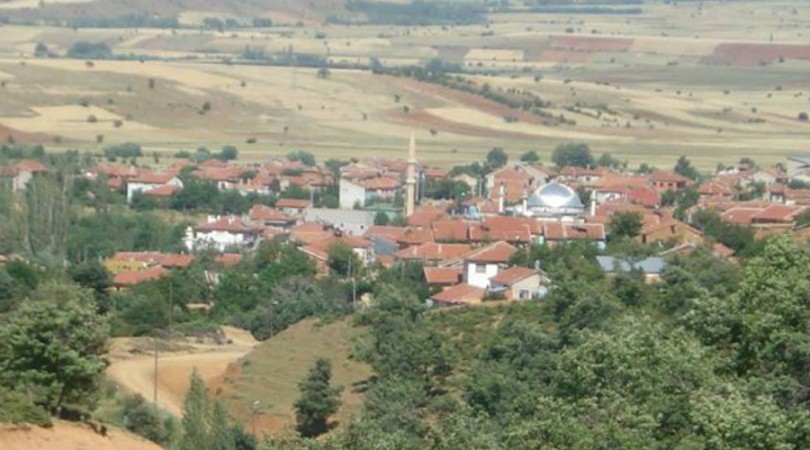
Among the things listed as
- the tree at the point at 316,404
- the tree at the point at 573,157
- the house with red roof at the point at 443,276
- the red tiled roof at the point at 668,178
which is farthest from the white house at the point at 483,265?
the tree at the point at 573,157

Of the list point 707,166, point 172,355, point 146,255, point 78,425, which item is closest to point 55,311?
point 78,425

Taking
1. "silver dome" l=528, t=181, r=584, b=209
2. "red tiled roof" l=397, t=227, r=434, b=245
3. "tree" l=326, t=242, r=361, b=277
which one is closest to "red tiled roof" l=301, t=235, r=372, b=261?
"tree" l=326, t=242, r=361, b=277

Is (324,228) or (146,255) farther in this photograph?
(324,228)

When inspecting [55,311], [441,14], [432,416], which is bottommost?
[441,14]

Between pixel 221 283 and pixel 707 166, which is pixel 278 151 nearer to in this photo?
pixel 707 166

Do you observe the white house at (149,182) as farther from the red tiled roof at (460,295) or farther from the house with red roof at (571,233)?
the red tiled roof at (460,295)

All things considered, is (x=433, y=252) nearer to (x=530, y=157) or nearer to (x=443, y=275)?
(x=443, y=275)

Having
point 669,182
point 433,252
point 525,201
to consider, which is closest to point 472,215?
point 525,201
